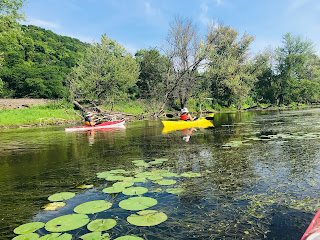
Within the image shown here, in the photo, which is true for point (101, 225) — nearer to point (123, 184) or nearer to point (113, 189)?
point (113, 189)

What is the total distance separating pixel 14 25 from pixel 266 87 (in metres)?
49.3

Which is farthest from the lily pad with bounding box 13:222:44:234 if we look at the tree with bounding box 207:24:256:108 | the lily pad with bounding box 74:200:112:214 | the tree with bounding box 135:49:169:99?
the tree with bounding box 135:49:169:99

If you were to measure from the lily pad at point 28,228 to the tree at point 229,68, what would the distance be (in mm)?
29195

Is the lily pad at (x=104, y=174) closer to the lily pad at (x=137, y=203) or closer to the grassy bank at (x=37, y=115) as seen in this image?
the lily pad at (x=137, y=203)

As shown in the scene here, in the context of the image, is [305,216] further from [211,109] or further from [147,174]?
[211,109]

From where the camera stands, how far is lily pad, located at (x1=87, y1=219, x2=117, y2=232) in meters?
2.64

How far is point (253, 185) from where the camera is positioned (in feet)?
13.2

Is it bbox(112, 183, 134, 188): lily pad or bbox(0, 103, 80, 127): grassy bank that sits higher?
bbox(0, 103, 80, 127): grassy bank

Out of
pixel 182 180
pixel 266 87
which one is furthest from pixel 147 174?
pixel 266 87

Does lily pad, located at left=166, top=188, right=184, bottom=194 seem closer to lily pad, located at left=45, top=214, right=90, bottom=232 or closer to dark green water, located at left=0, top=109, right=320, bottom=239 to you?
dark green water, located at left=0, top=109, right=320, bottom=239

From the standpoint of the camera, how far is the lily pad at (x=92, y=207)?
313cm

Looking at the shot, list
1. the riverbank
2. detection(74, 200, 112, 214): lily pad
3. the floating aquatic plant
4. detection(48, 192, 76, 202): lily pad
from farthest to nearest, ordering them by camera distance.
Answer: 1. the riverbank
2. detection(48, 192, 76, 202): lily pad
3. the floating aquatic plant
4. detection(74, 200, 112, 214): lily pad

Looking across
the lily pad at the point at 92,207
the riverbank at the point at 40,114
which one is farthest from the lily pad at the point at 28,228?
the riverbank at the point at 40,114

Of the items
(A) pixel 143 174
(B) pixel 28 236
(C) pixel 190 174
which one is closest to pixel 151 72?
(A) pixel 143 174
